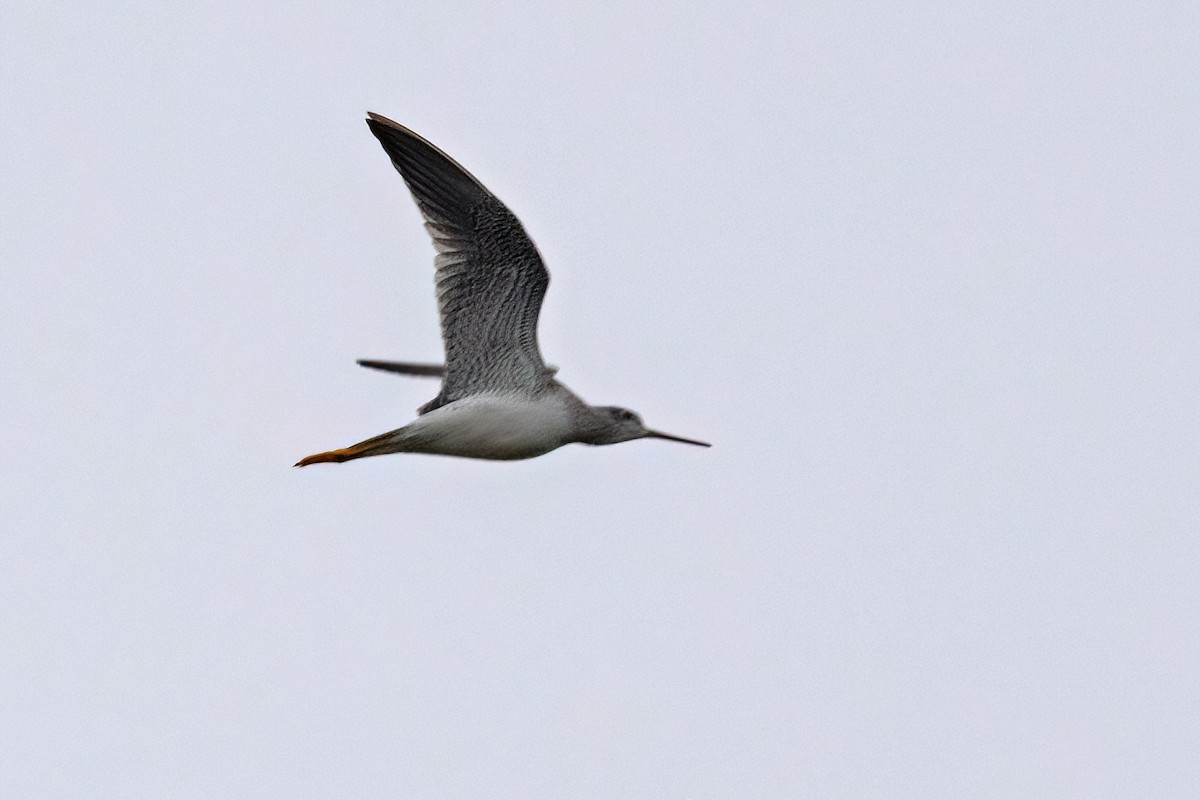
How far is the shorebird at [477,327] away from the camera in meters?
15.7

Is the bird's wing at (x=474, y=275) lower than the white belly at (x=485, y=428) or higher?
higher

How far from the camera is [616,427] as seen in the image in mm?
17422

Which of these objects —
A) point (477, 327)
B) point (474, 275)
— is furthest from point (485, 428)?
point (474, 275)

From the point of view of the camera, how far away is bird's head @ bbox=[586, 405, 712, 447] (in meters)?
17.2

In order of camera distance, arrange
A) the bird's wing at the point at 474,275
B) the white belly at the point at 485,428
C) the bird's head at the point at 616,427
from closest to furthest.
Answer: the bird's wing at the point at 474,275 < the white belly at the point at 485,428 < the bird's head at the point at 616,427

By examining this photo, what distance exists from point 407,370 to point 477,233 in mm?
3539

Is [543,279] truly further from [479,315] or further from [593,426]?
[593,426]

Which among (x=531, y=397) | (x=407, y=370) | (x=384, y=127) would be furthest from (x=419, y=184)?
(x=407, y=370)

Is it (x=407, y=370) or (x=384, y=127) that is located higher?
(x=384, y=127)

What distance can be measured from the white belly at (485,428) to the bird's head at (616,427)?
2.81ft

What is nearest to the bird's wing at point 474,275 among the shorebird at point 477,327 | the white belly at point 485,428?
the shorebird at point 477,327

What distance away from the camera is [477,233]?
15852 mm

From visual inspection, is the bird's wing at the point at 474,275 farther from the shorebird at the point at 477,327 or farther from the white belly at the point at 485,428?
the white belly at the point at 485,428

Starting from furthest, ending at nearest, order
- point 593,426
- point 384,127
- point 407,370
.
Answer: point 407,370, point 593,426, point 384,127
